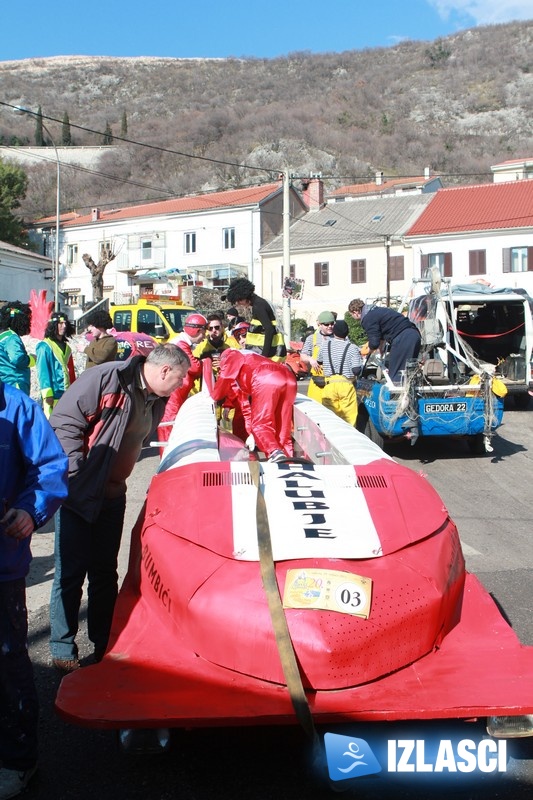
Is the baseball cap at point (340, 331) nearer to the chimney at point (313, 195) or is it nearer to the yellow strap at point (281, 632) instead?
the yellow strap at point (281, 632)

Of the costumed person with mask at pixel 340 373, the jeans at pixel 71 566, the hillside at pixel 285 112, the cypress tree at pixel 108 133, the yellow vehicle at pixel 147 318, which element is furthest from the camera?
the cypress tree at pixel 108 133

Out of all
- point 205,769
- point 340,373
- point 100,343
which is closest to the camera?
point 205,769

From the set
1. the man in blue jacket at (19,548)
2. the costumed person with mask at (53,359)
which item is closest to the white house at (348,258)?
the costumed person with mask at (53,359)

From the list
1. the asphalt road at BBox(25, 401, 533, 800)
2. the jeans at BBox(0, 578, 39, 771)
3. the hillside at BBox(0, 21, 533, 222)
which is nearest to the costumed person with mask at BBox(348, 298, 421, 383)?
the asphalt road at BBox(25, 401, 533, 800)

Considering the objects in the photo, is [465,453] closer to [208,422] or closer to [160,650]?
[208,422]

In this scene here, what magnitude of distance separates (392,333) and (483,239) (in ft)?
108

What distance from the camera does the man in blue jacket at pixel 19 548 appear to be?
9.98 feet

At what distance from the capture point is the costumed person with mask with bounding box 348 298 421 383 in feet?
34.2

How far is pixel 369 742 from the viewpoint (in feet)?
9.16

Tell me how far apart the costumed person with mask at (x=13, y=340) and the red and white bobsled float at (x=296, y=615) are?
15.1 ft

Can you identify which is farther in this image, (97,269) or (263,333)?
(97,269)

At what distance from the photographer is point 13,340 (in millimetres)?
8047

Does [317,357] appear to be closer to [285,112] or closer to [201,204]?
[201,204]

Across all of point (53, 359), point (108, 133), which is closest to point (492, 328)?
point (53, 359)
